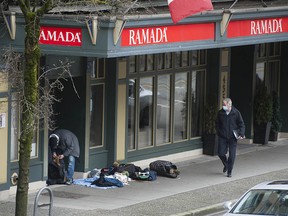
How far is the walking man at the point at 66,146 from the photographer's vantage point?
816 inches

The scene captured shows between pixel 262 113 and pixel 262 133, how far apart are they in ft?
2.13

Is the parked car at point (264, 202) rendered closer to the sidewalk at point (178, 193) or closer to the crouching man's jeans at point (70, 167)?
the sidewalk at point (178, 193)

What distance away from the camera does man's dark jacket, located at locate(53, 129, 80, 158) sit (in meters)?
20.8

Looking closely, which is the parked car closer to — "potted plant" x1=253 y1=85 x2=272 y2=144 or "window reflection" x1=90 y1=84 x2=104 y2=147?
"window reflection" x1=90 y1=84 x2=104 y2=147

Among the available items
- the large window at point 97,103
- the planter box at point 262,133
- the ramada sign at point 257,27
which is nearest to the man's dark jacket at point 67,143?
the large window at point 97,103

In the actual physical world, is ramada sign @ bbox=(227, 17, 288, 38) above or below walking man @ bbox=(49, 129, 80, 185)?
above

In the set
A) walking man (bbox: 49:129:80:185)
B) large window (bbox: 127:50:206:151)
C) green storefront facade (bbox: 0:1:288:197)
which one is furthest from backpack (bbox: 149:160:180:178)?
walking man (bbox: 49:129:80:185)

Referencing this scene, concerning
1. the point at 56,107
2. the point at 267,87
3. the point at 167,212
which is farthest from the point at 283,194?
the point at 267,87

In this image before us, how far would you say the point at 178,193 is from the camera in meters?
20.2

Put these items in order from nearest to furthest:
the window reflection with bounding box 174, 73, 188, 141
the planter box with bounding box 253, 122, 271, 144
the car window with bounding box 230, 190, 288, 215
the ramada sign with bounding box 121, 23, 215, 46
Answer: the car window with bounding box 230, 190, 288, 215, the ramada sign with bounding box 121, 23, 215, 46, the window reflection with bounding box 174, 73, 188, 141, the planter box with bounding box 253, 122, 271, 144

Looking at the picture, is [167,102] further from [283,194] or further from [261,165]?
[283,194]

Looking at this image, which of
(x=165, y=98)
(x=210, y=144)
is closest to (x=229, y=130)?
(x=165, y=98)

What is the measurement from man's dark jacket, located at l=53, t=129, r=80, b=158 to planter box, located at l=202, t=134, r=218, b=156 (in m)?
5.76

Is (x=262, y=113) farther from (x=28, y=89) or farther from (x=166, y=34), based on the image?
(x=28, y=89)
